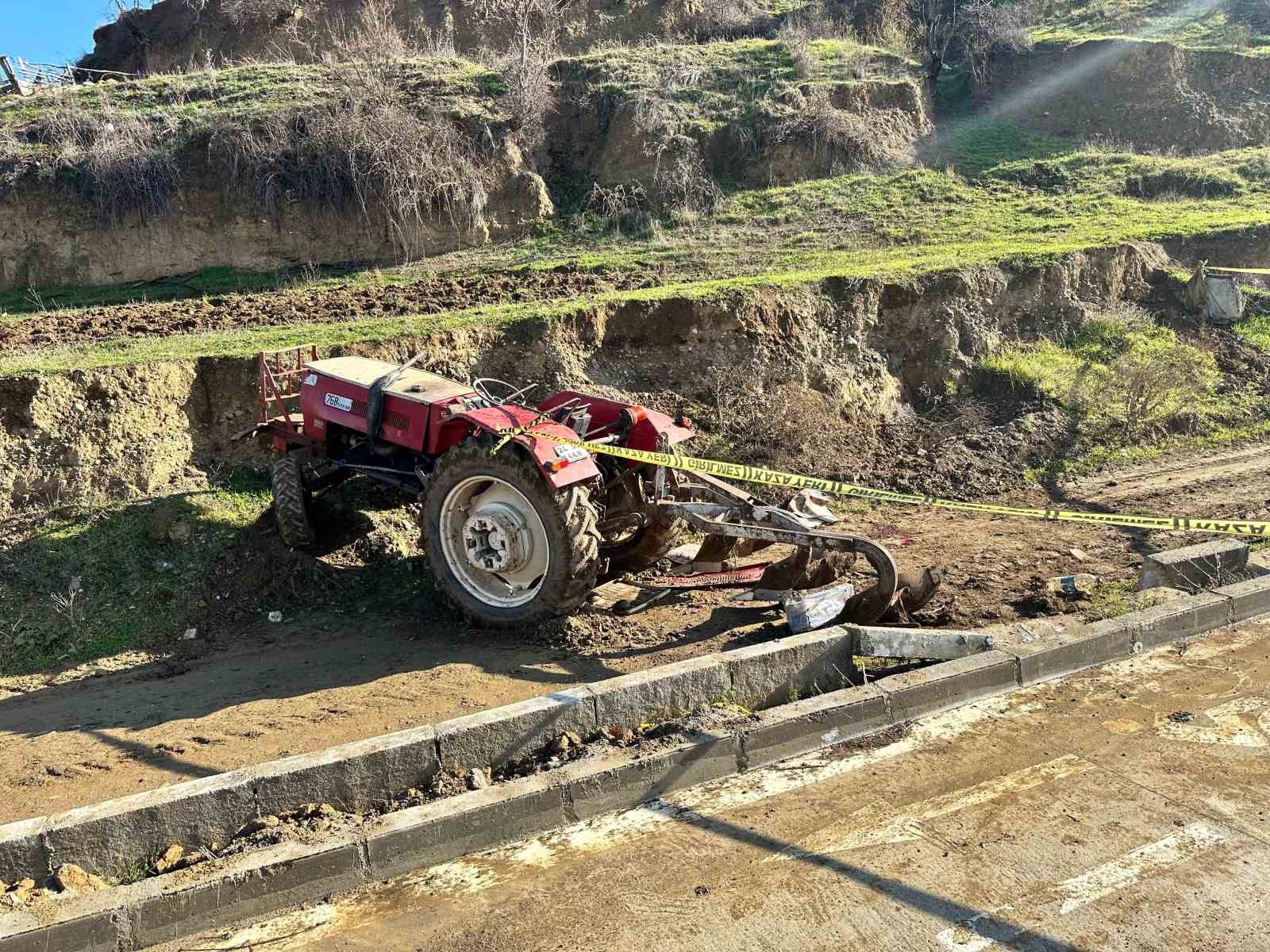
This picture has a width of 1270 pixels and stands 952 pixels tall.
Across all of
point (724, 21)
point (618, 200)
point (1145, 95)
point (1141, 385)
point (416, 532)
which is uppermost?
point (724, 21)

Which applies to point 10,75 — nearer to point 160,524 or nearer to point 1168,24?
point 160,524

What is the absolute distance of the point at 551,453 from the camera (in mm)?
6137

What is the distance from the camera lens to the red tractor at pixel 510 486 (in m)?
6.16

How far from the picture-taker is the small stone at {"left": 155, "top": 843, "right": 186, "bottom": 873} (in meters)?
4.07

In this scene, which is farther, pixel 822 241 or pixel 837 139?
pixel 837 139

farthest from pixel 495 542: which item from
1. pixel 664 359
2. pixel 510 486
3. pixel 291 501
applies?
pixel 664 359

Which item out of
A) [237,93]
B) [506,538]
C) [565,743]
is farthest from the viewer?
[237,93]

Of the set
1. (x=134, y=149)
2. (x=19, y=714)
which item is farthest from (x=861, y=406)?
(x=134, y=149)

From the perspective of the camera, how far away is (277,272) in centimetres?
1536

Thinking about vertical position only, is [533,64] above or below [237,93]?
above

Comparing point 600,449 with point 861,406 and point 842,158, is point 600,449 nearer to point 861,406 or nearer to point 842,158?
point 861,406

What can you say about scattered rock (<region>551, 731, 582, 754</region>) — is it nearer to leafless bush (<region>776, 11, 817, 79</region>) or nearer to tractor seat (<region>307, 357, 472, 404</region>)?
tractor seat (<region>307, 357, 472, 404</region>)

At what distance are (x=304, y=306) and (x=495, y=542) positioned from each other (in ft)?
24.5

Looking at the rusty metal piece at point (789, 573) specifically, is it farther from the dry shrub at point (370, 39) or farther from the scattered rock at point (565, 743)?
the dry shrub at point (370, 39)
